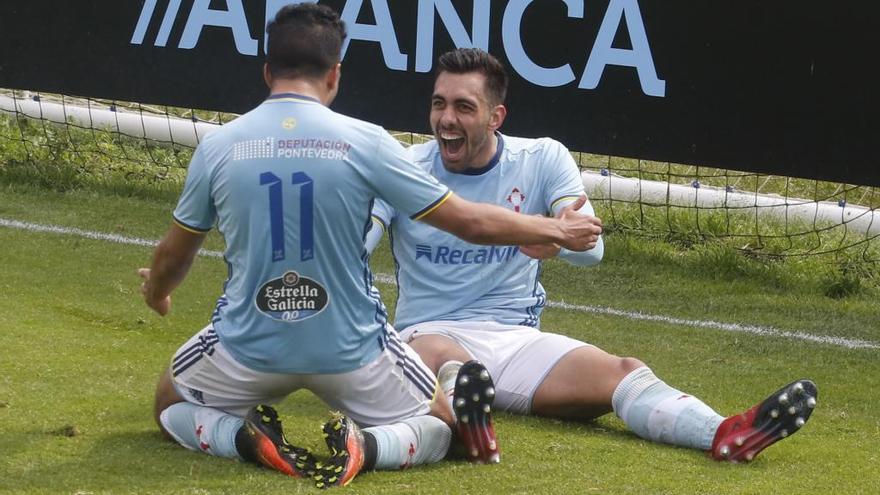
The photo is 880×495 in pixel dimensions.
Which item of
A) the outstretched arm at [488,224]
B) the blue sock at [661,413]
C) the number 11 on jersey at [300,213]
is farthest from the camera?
the blue sock at [661,413]

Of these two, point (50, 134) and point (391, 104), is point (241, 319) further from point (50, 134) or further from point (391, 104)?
point (50, 134)

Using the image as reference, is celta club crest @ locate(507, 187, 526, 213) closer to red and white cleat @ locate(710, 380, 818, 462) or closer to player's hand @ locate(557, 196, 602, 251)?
player's hand @ locate(557, 196, 602, 251)

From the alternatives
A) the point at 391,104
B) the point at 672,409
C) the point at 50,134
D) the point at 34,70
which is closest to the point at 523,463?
the point at 672,409

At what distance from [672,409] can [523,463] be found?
615 mm

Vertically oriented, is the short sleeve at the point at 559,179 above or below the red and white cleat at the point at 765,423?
above

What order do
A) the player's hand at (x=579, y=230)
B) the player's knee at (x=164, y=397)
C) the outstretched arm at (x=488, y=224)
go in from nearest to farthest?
1. the outstretched arm at (x=488, y=224)
2. the player's hand at (x=579, y=230)
3. the player's knee at (x=164, y=397)

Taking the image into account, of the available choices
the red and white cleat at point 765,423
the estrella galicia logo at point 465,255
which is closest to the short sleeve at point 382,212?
the estrella galicia logo at point 465,255

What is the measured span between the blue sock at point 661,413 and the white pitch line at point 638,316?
2.26 m

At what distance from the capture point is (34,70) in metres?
9.56

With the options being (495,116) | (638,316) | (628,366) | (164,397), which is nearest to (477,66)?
(495,116)

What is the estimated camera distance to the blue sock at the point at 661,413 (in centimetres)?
506

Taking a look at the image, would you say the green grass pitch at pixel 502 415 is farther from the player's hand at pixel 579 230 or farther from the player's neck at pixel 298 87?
the player's neck at pixel 298 87

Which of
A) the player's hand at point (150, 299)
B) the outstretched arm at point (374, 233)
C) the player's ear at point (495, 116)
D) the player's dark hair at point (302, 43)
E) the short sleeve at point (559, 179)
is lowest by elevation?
the player's hand at point (150, 299)

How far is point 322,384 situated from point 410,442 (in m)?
0.34
